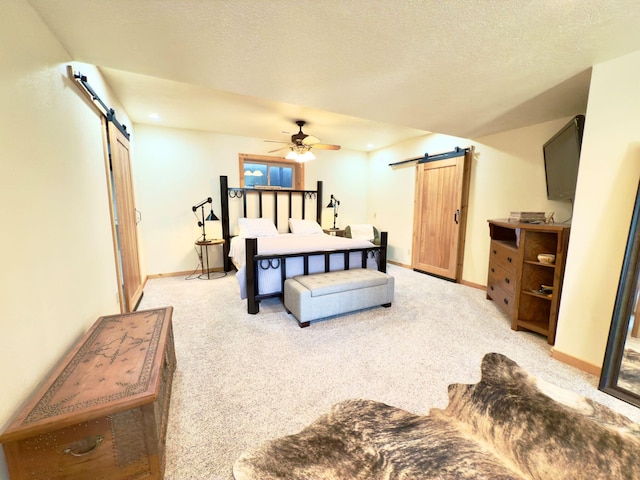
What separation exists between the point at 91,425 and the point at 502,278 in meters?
3.56

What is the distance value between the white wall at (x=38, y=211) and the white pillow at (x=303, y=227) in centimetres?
307

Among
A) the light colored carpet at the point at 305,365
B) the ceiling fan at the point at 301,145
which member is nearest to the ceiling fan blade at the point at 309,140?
the ceiling fan at the point at 301,145

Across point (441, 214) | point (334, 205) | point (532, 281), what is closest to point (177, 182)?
point (334, 205)

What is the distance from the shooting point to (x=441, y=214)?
429cm

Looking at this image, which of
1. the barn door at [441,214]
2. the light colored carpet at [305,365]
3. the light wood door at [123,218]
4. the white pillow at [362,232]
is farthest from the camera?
the white pillow at [362,232]

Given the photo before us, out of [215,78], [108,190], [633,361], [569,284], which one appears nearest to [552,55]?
[569,284]

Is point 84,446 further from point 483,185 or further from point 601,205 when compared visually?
point 483,185

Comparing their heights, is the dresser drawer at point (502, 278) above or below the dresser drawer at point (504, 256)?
below

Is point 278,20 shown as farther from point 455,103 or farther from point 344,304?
point 344,304

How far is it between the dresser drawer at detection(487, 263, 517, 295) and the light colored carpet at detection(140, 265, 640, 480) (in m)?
0.33

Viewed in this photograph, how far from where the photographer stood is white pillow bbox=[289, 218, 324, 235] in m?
4.65

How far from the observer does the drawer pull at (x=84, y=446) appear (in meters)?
0.96

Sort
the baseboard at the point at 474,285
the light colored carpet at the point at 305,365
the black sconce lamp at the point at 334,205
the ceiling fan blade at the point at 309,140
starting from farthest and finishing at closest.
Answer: the black sconce lamp at the point at 334,205, the baseboard at the point at 474,285, the ceiling fan blade at the point at 309,140, the light colored carpet at the point at 305,365

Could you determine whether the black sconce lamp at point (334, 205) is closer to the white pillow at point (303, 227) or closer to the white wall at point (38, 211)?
the white pillow at point (303, 227)
